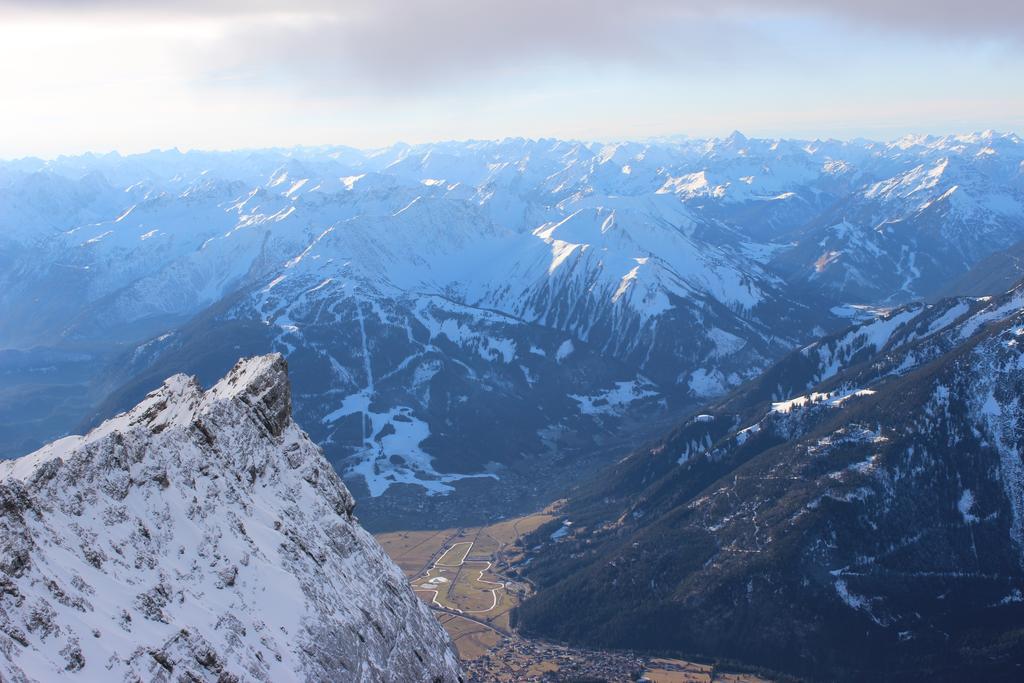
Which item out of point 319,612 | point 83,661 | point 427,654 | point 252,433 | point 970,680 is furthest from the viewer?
point 970,680

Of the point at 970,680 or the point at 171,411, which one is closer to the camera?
the point at 171,411

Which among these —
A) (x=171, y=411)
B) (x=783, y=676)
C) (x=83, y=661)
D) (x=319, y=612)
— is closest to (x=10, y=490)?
(x=83, y=661)

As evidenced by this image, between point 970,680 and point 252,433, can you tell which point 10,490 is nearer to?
point 252,433

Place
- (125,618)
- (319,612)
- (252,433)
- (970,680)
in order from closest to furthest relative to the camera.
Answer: (125,618) → (319,612) → (252,433) → (970,680)

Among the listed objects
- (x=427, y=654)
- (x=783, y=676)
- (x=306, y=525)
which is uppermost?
(x=306, y=525)

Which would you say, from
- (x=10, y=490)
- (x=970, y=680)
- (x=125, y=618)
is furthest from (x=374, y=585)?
(x=970, y=680)

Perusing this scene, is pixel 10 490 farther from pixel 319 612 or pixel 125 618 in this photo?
pixel 319 612

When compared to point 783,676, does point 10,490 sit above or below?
above
